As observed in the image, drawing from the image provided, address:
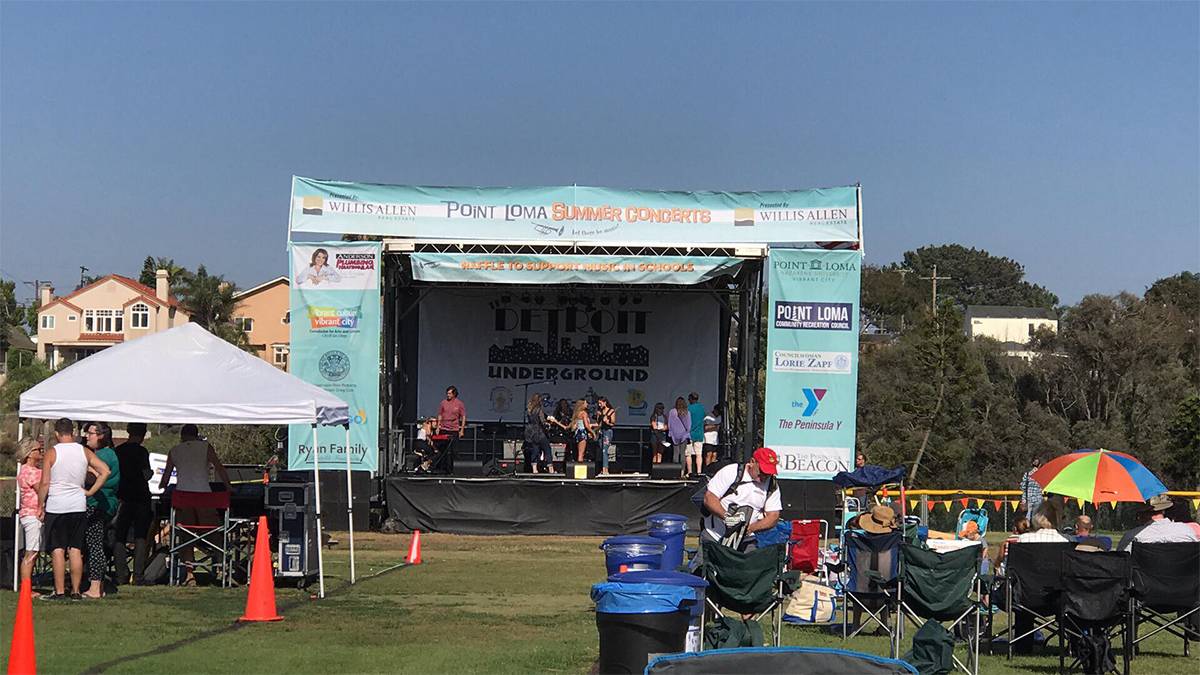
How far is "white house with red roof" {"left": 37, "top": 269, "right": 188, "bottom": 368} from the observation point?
81.6 meters

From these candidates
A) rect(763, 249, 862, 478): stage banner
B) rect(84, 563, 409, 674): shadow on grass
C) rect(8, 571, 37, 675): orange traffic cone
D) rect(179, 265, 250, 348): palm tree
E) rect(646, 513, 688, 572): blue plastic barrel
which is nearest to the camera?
rect(8, 571, 37, 675): orange traffic cone

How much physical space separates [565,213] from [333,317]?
3.84 meters

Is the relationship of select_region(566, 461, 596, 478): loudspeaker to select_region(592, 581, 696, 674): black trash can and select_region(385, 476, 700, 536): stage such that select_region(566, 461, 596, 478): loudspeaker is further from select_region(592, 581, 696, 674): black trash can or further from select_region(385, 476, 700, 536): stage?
select_region(592, 581, 696, 674): black trash can

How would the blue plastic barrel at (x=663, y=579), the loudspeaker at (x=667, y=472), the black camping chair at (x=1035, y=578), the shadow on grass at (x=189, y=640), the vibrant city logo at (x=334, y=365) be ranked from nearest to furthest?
the blue plastic barrel at (x=663, y=579), the shadow on grass at (x=189, y=640), the black camping chair at (x=1035, y=578), the vibrant city logo at (x=334, y=365), the loudspeaker at (x=667, y=472)

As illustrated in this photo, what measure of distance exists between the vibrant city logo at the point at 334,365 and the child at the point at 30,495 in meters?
9.68

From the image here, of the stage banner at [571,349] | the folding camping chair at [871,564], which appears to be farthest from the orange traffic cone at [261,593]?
the stage banner at [571,349]

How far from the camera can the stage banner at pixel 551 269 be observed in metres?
22.5

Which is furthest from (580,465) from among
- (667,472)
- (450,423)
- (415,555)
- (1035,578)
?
(1035,578)

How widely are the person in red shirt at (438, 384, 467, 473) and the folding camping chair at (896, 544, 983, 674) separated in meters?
14.2

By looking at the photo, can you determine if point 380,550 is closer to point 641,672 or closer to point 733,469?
point 733,469

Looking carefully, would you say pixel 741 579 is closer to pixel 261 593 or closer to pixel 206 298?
pixel 261 593

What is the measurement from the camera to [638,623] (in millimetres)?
8672

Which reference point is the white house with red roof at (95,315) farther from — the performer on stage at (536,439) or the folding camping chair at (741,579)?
the folding camping chair at (741,579)

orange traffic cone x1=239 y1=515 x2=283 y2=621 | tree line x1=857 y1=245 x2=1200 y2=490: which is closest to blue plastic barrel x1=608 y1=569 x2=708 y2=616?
orange traffic cone x1=239 y1=515 x2=283 y2=621
